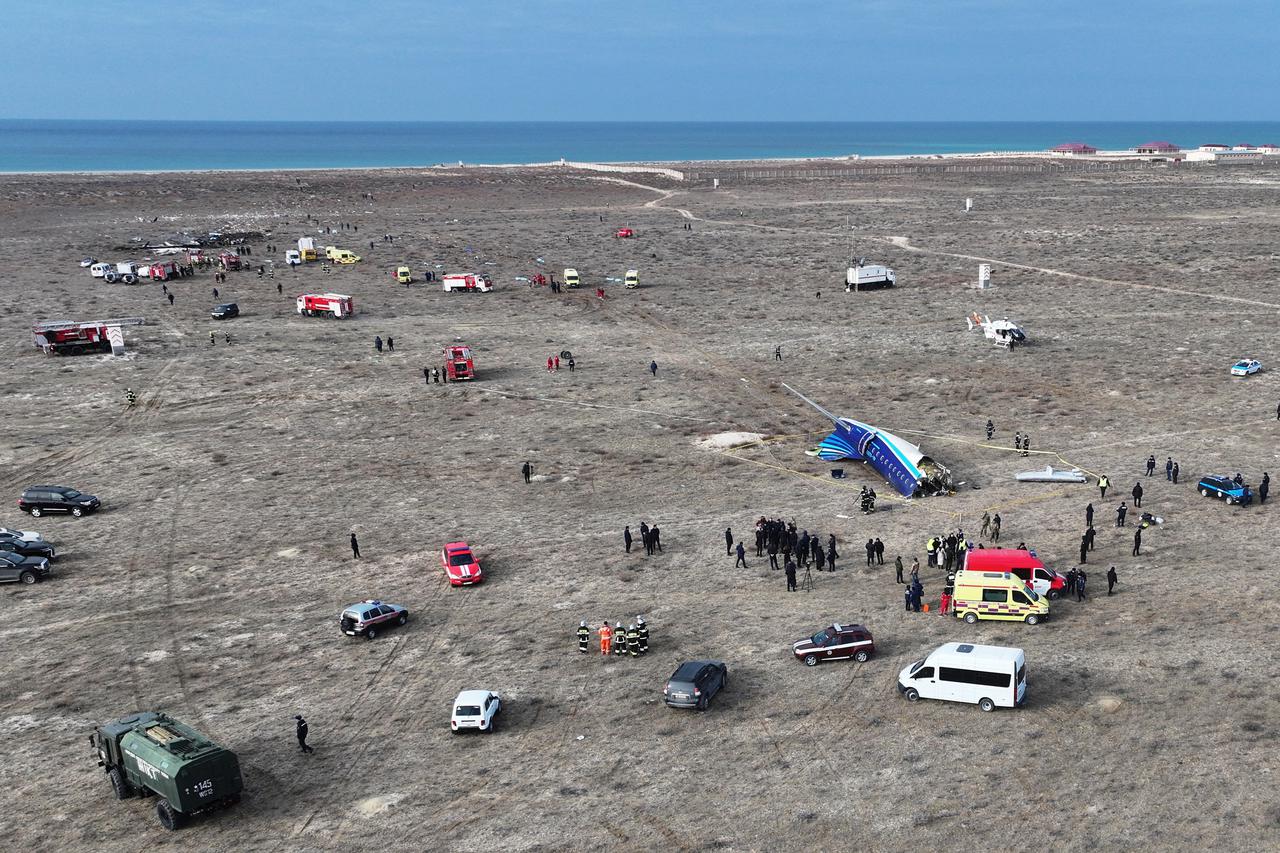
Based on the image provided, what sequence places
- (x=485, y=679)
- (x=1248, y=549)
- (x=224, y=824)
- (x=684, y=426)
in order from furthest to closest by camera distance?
1. (x=684, y=426)
2. (x=1248, y=549)
3. (x=485, y=679)
4. (x=224, y=824)

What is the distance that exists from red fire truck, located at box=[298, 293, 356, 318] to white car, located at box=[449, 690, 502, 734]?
64.0 meters

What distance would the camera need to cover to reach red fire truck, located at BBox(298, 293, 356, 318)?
88938mm

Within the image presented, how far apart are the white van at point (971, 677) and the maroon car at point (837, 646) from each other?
2.14 metres

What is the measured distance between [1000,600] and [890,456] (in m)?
14.5

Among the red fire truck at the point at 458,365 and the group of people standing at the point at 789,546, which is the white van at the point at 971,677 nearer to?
the group of people standing at the point at 789,546

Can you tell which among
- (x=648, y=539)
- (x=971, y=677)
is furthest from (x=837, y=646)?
(x=648, y=539)

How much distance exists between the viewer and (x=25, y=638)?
3653cm

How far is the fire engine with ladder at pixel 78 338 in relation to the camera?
254 ft

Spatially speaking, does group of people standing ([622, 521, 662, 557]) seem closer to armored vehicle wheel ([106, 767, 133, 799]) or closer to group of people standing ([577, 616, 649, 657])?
group of people standing ([577, 616, 649, 657])

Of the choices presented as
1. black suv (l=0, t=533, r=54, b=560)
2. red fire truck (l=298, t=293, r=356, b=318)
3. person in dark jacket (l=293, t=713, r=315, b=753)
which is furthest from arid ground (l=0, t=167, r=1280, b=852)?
red fire truck (l=298, t=293, r=356, b=318)

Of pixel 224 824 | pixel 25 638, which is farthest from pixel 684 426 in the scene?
pixel 224 824

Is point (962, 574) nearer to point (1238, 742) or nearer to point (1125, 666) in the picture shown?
point (1125, 666)

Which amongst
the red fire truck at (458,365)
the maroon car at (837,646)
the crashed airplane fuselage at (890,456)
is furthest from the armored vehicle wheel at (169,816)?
the red fire truck at (458,365)

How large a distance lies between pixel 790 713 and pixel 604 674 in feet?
18.9
